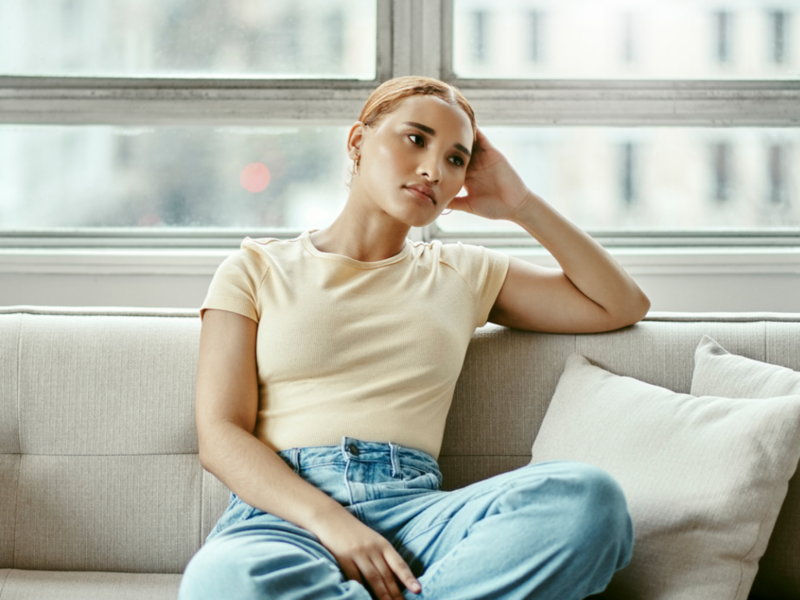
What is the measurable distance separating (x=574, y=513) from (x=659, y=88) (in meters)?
1.55

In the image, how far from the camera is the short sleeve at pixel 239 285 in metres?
1.26

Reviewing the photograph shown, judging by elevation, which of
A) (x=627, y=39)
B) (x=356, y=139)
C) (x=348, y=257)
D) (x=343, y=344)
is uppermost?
(x=627, y=39)

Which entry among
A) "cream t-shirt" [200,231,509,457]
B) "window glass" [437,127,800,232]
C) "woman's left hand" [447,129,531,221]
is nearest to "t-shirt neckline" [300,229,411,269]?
"cream t-shirt" [200,231,509,457]

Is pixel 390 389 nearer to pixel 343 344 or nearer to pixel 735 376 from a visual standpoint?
pixel 343 344

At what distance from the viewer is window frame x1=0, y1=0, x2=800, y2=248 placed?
2041mm

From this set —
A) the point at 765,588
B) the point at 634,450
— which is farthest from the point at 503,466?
the point at 765,588

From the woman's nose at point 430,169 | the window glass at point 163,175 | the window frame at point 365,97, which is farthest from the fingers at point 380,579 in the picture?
the window glass at point 163,175

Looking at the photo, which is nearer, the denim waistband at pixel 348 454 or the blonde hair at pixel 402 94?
the denim waistband at pixel 348 454

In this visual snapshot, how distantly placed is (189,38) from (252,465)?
142 centimetres

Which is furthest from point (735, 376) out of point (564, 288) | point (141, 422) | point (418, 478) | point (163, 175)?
point (163, 175)

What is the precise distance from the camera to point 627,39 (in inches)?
82.0

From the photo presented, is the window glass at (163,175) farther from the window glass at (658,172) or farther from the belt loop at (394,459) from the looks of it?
the belt loop at (394,459)

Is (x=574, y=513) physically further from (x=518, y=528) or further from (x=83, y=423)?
(x=83, y=423)

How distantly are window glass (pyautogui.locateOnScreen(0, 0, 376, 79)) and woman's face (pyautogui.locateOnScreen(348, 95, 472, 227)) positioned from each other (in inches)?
31.5
